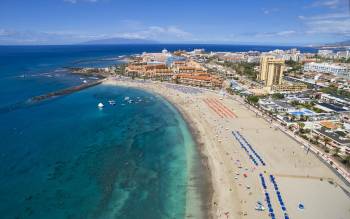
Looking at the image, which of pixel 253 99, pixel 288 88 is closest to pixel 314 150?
pixel 253 99

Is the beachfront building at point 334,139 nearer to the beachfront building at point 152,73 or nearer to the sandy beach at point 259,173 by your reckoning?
the sandy beach at point 259,173

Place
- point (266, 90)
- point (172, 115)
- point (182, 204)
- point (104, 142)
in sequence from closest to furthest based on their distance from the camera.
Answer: point (182, 204)
point (104, 142)
point (172, 115)
point (266, 90)

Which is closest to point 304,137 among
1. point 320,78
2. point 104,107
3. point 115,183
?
point 115,183

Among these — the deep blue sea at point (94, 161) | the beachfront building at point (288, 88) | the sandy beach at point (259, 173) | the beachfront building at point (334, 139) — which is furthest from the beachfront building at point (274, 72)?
the beachfront building at point (334, 139)

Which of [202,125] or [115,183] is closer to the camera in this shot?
[115,183]

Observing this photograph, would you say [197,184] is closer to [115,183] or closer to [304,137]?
[115,183]

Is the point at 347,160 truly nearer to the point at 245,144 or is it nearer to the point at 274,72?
the point at 245,144

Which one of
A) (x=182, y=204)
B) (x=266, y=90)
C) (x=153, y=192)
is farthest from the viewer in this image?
(x=266, y=90)
